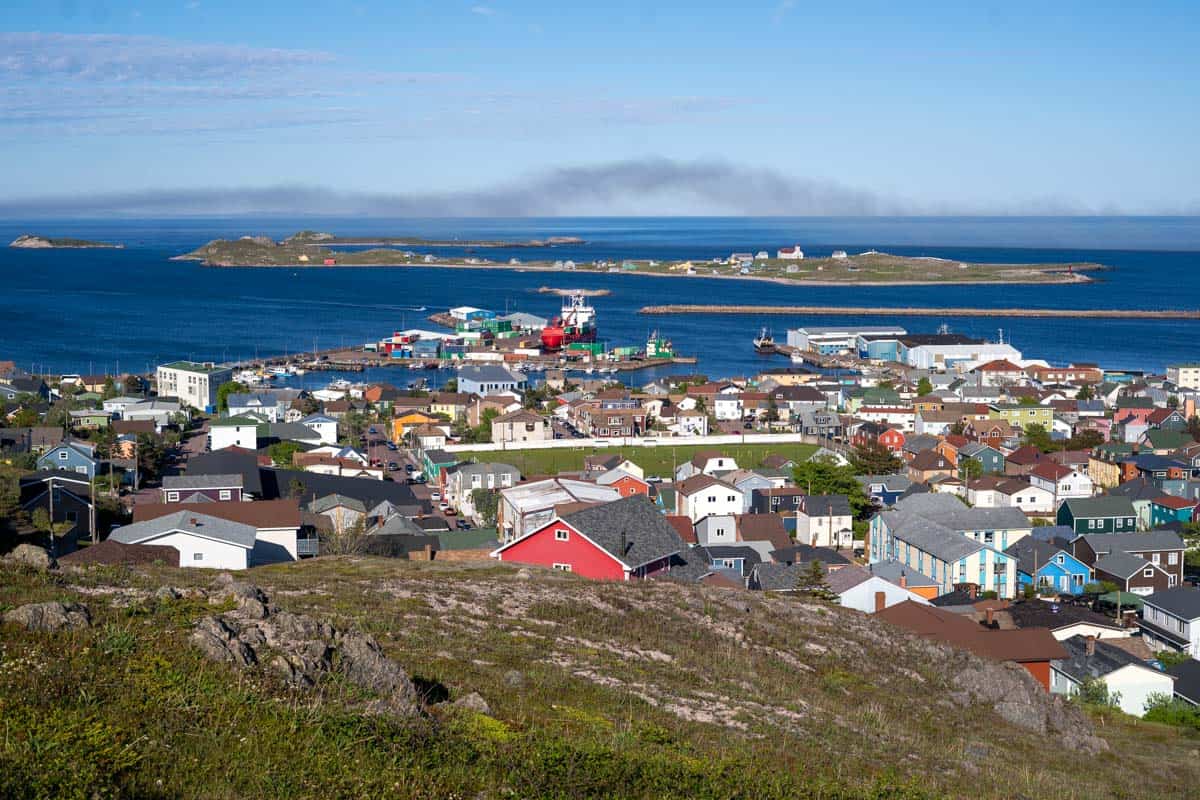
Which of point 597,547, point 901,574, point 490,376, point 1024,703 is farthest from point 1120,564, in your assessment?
point 490,376

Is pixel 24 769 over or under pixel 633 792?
over

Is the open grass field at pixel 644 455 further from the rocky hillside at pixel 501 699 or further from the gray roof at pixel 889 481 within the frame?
the rocky hillside at pixel 501 699

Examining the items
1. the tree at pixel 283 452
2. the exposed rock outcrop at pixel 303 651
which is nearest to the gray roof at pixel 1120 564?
the exposed rock outcrop at pixel 303 651

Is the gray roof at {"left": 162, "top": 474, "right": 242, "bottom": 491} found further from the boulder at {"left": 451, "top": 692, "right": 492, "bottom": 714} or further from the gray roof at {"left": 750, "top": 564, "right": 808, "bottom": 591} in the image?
the boulder at {"left": 451, "top": 692, "right": 492, "bottom": 714}

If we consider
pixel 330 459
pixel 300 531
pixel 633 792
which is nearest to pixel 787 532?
pixel 300 531

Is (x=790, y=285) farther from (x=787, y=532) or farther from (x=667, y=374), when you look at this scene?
(x=787, y=532)

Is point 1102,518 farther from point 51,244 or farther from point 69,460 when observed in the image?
point 51,244
